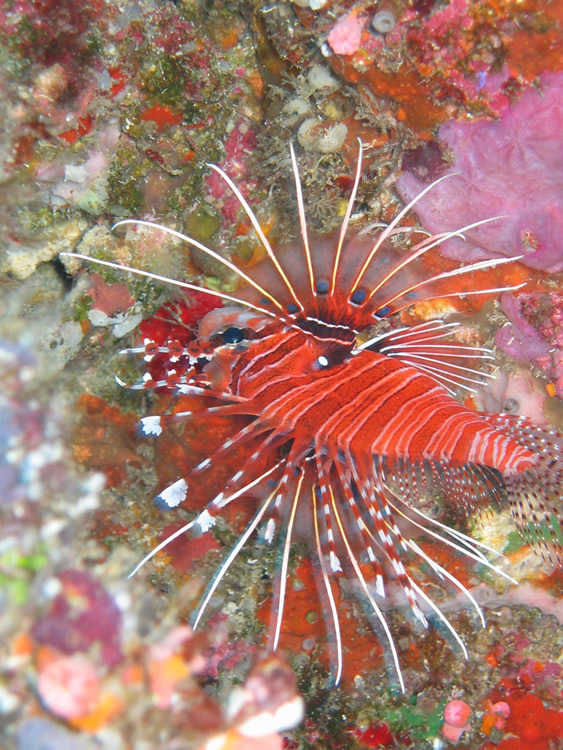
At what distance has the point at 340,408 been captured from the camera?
3426 mm

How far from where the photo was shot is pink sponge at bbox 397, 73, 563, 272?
2.95 m

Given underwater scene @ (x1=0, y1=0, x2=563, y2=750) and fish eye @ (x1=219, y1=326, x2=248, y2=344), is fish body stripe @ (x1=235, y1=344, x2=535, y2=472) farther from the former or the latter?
fish eye @ (x1=219, y1=326, x2=248, y2=344)

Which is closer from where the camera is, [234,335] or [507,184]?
[507,184]

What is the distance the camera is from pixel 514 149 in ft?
10.1

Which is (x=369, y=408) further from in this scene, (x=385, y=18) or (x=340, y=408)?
(x=385, y=18)

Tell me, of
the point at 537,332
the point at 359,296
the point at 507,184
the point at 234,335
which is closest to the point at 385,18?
the point at 507,184

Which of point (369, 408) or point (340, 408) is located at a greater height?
point (340, 408)

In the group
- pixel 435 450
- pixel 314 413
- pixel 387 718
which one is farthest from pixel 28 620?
pixel 387 718

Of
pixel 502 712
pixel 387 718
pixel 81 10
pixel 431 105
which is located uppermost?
pixel 81 10

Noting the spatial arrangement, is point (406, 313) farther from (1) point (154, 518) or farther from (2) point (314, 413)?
(1) point (154, 518)

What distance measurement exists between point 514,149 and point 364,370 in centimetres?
158

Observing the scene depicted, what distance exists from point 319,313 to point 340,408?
63cm

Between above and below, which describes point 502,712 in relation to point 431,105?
below

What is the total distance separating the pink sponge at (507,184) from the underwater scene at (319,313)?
14 mm
